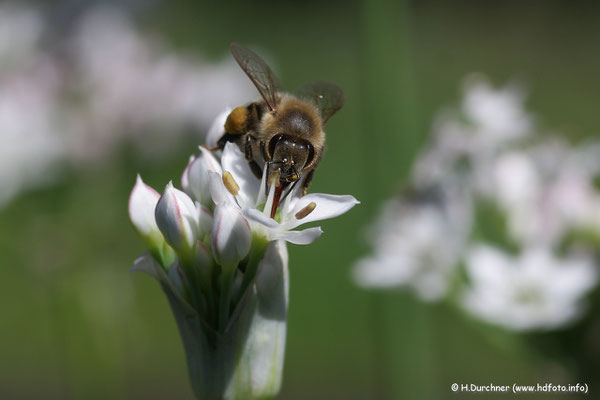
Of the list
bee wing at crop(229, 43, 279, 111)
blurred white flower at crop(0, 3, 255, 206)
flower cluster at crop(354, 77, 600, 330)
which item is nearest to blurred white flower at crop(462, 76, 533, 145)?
flower cluster at crop(354, 77, 600, 330)

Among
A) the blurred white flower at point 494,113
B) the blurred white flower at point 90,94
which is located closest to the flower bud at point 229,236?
the blurred white flower at point 494,113

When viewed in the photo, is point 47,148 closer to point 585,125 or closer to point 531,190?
point 531,190

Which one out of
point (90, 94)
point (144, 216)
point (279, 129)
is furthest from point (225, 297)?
point (90, 94)

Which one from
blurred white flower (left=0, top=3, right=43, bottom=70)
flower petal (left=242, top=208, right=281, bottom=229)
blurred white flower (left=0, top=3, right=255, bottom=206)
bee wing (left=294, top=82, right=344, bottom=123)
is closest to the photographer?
flower petal (left=242, top=208, right=281, bottom=229)

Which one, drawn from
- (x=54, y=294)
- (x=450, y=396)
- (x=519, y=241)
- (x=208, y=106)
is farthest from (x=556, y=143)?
(x=450, y=396)

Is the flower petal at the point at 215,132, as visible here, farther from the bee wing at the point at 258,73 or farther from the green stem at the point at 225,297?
the green stem at the point at 225,297

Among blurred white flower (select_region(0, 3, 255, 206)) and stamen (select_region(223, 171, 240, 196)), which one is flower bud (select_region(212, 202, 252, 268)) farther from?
blurred white flower (select_region(0, 3, 255, 206))
